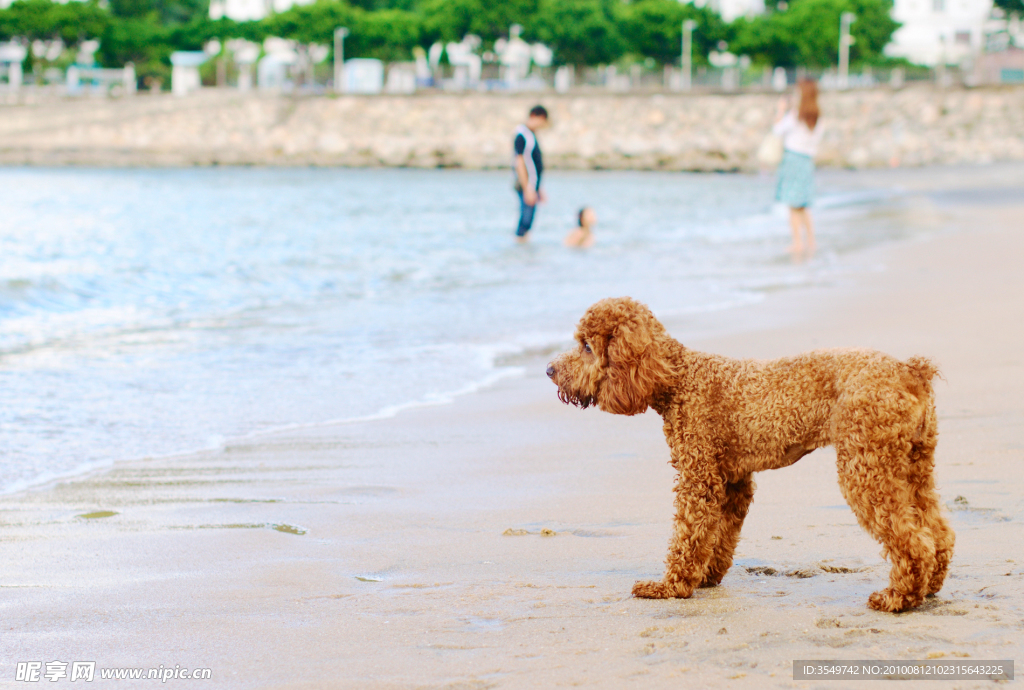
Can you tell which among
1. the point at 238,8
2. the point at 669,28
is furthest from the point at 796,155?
the point at 238,8

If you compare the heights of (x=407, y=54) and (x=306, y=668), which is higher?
(x=407, y=54)

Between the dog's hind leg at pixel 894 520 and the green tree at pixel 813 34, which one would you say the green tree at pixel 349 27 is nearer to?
the green tree at pixel 813 34

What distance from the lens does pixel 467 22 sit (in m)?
81.8

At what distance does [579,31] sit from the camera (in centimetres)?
7975

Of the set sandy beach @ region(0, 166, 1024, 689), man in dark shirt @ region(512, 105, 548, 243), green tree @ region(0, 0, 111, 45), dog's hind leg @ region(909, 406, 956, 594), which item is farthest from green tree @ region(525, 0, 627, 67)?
dog's hind leg @ region(909, 406, 956, 594)

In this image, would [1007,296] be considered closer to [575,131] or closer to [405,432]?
[405,432]

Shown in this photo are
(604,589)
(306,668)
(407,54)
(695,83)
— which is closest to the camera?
(306,668)

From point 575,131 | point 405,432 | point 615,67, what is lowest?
point 405,432

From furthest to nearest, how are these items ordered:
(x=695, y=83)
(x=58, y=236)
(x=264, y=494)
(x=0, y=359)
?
1. (x=695, y=83)
2. (x=58, y=236)
3. (x=0, y=359)
4. (x=264, y=494)

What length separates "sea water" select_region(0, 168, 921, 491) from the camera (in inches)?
257

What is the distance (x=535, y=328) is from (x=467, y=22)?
77.0 meters

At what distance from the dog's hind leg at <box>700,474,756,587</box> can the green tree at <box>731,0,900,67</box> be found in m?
74.0

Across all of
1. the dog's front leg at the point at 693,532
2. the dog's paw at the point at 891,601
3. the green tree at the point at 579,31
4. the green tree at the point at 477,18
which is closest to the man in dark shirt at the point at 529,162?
the dog's front leg at the point at 693,532

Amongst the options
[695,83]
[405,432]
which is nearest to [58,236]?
[405,432]
